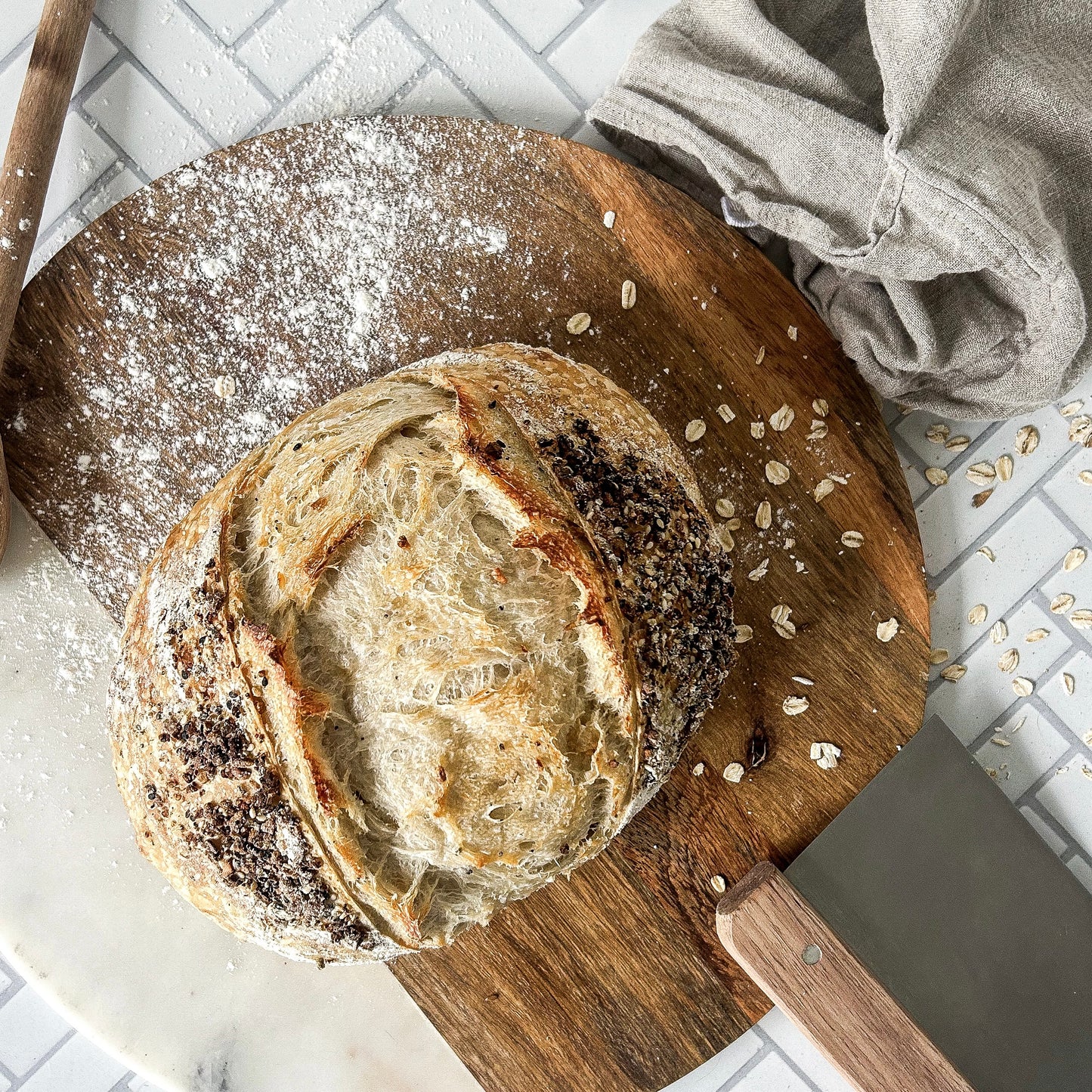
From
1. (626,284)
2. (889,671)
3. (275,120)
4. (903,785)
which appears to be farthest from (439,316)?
(903,785)

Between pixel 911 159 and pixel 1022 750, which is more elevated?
pixel 911 159

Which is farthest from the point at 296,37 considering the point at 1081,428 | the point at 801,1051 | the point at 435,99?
the point at 801,1051

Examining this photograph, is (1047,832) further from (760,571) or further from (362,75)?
(362,75)

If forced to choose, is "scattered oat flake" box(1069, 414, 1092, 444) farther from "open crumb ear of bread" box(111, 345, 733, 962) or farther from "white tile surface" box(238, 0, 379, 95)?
"white tile surface" box(238, 0, 379, 95)

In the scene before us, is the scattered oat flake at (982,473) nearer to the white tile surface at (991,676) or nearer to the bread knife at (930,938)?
the white tile surface at (991,676)

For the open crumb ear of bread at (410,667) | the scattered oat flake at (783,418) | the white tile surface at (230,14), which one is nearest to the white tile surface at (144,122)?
the white tile surface at (230,14)

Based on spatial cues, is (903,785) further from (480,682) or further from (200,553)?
(200,553)

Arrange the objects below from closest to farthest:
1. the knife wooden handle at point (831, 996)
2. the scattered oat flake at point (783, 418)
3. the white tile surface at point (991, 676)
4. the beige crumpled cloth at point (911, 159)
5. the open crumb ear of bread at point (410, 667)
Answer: the open crumb ear of bread at point (410, 667)
the beige crumpled cloth at point (911, 159)
the knife wooden handle at point (831, 996)
the scattered oat flake at point (783, 418)
the white tile surface at point (991, 676)
